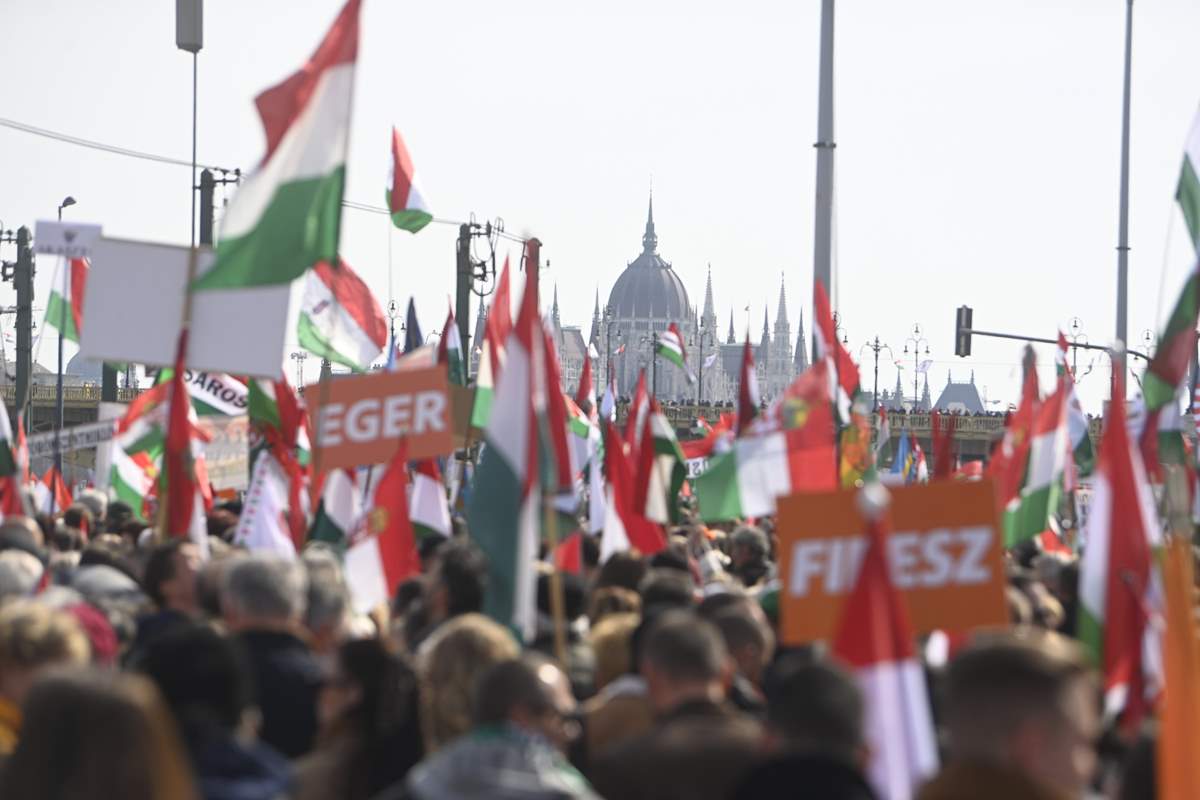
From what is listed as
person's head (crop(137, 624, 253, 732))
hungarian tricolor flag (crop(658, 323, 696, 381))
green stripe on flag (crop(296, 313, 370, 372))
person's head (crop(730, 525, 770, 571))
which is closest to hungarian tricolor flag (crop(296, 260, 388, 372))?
green stripe on flag (crop(296, 313, 370, 372))

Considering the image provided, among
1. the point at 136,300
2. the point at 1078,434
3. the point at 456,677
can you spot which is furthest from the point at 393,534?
the point at 1078,434

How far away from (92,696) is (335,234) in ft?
19.8

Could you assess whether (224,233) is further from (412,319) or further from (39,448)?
(412,319)

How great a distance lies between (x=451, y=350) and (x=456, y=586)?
14406 millimetres

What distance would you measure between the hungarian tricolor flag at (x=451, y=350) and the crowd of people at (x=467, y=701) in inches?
442

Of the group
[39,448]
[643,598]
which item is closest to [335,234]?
[643,598]

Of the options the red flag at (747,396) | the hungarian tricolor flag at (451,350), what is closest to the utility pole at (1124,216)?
the hungarian tricolor flag at (451,350)

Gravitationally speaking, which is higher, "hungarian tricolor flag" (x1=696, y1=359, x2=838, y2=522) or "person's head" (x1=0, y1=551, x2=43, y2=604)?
"hungarian tricolor flag" (x1=696, y1=359, x2=838, y2=522)

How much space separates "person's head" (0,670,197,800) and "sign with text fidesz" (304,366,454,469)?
23.7ft

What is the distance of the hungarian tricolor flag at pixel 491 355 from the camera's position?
15.3m

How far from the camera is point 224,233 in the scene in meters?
9.42

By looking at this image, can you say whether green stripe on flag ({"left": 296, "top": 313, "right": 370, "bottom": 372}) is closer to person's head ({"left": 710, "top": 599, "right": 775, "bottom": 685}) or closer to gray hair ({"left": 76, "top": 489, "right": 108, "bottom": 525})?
gray hair ({"left": 76, "top": 489, "right": 108, "bottom": 525})

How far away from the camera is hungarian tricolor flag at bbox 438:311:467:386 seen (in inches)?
767

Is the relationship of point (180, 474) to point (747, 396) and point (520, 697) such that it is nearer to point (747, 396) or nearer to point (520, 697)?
point (520, 697)
